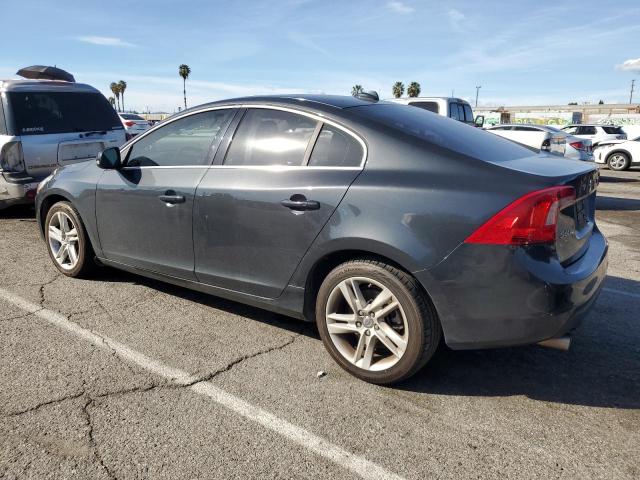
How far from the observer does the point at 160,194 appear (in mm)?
3805

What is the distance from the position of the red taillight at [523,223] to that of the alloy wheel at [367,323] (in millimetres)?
609

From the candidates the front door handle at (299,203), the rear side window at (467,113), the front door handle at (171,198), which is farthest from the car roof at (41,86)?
the rear side window at (467,113)

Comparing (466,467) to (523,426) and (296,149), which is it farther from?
(296,149)

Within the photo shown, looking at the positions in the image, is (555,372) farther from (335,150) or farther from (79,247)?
(79,247)

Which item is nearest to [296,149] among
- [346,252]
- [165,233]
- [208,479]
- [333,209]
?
[333,209]

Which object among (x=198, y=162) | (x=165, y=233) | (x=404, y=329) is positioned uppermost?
(x=198, y=162)

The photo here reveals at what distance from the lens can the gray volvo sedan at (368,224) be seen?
8.42 ft

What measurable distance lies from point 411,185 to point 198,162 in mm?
1669

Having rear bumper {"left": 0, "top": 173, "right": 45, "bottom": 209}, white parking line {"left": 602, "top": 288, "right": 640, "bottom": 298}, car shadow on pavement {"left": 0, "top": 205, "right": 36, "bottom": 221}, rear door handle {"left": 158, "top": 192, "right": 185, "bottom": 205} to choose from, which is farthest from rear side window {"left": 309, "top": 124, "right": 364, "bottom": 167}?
car shadow on pavement {"left": 0, "top": 205, "right": 36, "bottom": 221}

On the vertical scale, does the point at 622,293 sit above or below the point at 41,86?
below

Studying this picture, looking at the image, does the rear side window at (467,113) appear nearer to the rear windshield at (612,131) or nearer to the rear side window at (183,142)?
the rear side window at (183,142)

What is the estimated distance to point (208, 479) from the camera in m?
2.20

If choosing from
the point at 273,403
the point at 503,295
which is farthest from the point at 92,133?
the point at 503,295

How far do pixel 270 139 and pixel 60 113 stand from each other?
15.6 feet
